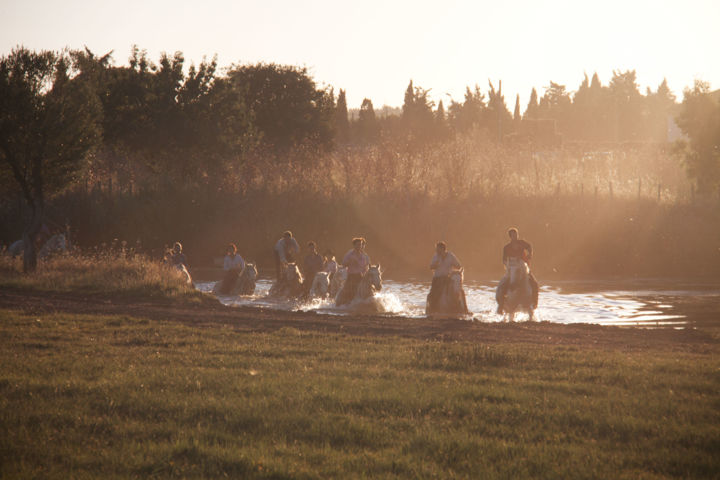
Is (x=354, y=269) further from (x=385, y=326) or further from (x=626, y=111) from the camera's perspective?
(x=626, y=111)

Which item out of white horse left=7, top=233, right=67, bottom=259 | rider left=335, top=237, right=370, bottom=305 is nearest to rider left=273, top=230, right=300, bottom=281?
rider left=335, top=237, right=370, bottom=305

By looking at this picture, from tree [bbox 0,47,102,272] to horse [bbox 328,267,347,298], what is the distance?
32.8 ft

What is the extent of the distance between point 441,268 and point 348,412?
1337 cm

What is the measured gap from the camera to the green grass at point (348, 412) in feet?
21.3

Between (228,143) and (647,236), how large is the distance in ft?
96.5

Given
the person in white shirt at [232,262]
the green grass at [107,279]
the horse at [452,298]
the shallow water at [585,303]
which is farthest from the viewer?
the person in white shirt at [232,262]

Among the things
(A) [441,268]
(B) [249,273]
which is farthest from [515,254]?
(B) [249,273]

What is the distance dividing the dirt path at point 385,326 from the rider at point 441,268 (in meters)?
2.35

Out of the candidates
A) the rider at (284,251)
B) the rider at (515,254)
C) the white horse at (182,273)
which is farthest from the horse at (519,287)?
the white horse at (182,273)

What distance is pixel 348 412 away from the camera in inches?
320

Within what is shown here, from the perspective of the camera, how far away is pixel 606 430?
758cm

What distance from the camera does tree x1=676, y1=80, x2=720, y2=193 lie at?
51.9 metres

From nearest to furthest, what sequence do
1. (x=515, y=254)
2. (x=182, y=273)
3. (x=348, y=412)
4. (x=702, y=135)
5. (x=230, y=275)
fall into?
1. (x=348, y=412)
2. (x=515, y=254)
3. (x=182, y=273)
4. (x=230, y=275)
5. (x=702, y=135)

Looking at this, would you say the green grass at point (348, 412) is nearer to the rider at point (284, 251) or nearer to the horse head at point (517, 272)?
the horse head at point (517, 272)
